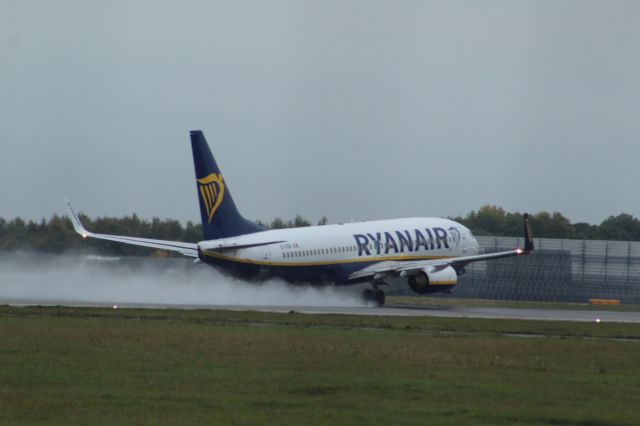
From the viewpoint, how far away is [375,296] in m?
67.4

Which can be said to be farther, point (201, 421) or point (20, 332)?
point (20, 332)

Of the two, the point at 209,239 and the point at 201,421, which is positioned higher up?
the point at 209,239

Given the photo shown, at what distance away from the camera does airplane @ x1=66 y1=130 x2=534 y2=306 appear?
60.6 meters

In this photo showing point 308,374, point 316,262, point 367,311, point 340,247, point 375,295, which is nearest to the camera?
point 308,374

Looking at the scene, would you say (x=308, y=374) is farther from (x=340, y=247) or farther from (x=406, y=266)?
(x=406, y=266)

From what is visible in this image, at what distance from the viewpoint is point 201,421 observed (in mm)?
20984

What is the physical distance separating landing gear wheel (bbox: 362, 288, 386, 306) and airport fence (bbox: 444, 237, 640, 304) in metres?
25.2

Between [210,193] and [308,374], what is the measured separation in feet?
109

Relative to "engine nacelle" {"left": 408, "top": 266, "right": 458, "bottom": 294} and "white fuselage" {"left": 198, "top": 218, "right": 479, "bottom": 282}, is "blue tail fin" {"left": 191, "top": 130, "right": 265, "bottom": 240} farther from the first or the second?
"engine nacelle" {"left": 408, "top": 266, "right": 458, "bottom": 294}

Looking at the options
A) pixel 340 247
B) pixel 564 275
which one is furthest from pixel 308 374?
pixel 564 275

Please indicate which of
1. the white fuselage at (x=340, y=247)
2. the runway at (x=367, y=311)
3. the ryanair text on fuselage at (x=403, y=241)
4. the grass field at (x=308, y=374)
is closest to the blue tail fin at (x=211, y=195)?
the white fuselage at (x=340, y=247)

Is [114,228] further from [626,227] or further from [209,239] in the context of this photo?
[626,227]

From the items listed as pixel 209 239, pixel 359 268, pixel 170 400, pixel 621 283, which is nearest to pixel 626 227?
pixel 621 283

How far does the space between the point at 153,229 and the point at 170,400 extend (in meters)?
76.9
